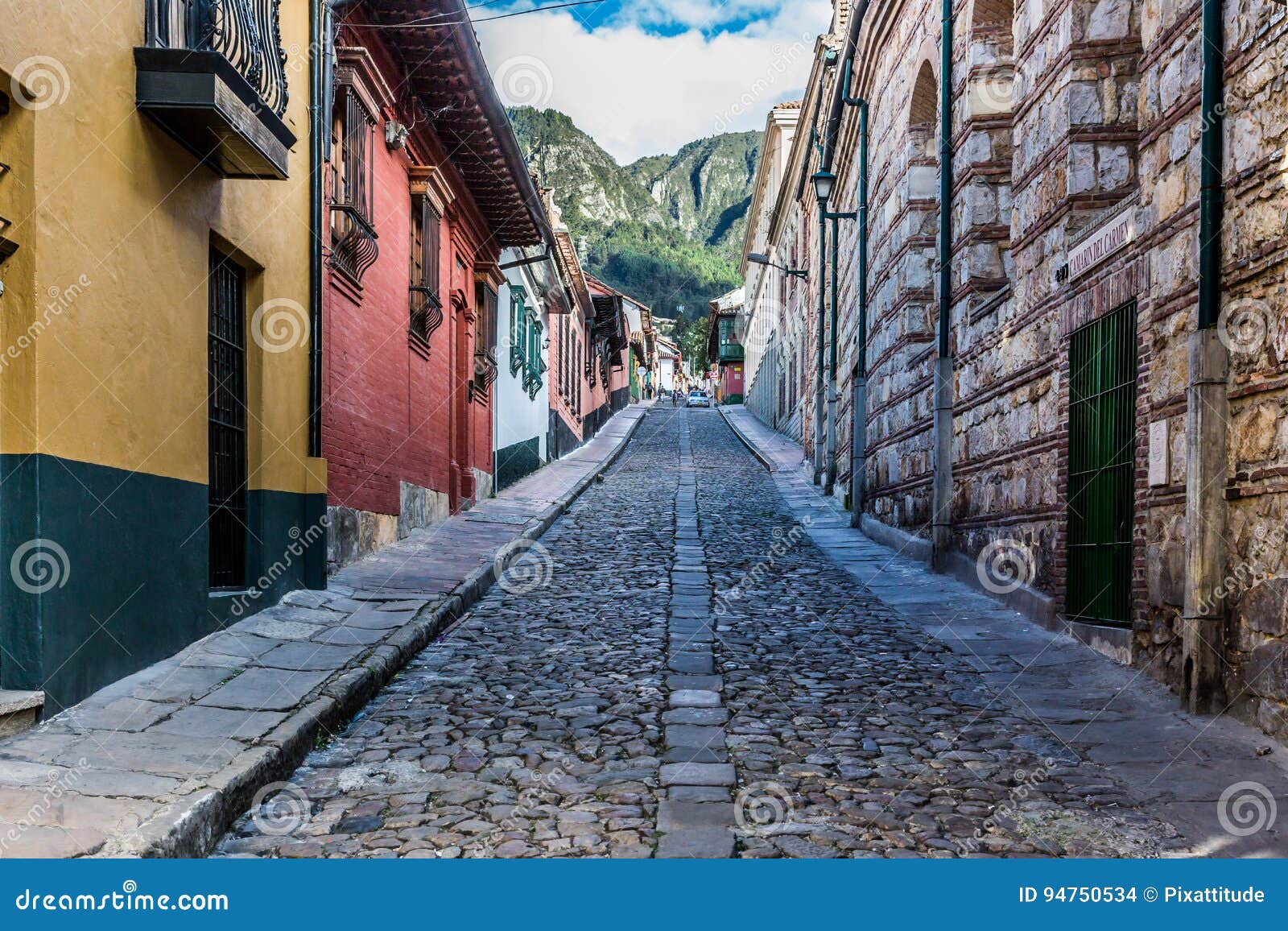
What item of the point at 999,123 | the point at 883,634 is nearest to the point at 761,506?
the point at 999,123

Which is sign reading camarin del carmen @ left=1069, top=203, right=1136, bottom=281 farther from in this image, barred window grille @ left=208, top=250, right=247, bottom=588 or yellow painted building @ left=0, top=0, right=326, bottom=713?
barred window grille @ left=208, top=250, right=247, bottom=588

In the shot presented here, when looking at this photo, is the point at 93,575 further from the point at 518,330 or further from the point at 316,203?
the point at 518,330

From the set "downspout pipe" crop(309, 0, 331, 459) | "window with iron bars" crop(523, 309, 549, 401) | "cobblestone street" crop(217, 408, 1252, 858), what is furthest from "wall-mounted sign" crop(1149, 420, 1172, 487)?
"window with iron bars" crop(523, 309, 549, 401)

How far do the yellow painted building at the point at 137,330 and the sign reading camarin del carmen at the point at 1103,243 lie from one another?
4.72 m

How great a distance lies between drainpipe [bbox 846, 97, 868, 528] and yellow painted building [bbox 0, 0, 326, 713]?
8.27 m

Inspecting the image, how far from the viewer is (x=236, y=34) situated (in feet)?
19.6

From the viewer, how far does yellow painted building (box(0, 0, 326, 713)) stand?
4422 mm

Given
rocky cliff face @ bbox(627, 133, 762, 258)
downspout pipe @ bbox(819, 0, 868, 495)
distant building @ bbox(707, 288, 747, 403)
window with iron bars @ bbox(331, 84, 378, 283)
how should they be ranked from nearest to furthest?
window with iron bars @ bbox(331, 84, 378, 283)
downspout pipe @ bbox(819, 0, 868, 495)
distant building @ bbox(707, 288, 747, 403)
rocky cliff face @ bbox(627, 133, 762, 258)

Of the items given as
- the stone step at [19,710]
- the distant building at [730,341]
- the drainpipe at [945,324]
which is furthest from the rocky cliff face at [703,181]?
the stone step at [19,710]

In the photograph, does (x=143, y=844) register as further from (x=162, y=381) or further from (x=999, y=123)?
(x=999, y=123)

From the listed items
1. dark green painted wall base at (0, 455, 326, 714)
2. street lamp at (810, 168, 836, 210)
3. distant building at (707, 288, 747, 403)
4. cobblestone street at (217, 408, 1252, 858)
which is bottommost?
cobblestone street at (217, 408, 1252, 858)

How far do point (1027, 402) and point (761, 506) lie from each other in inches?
315

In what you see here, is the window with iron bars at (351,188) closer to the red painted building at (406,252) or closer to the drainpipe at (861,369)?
the red painted building at (406,252)

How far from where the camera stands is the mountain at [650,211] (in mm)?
99188
